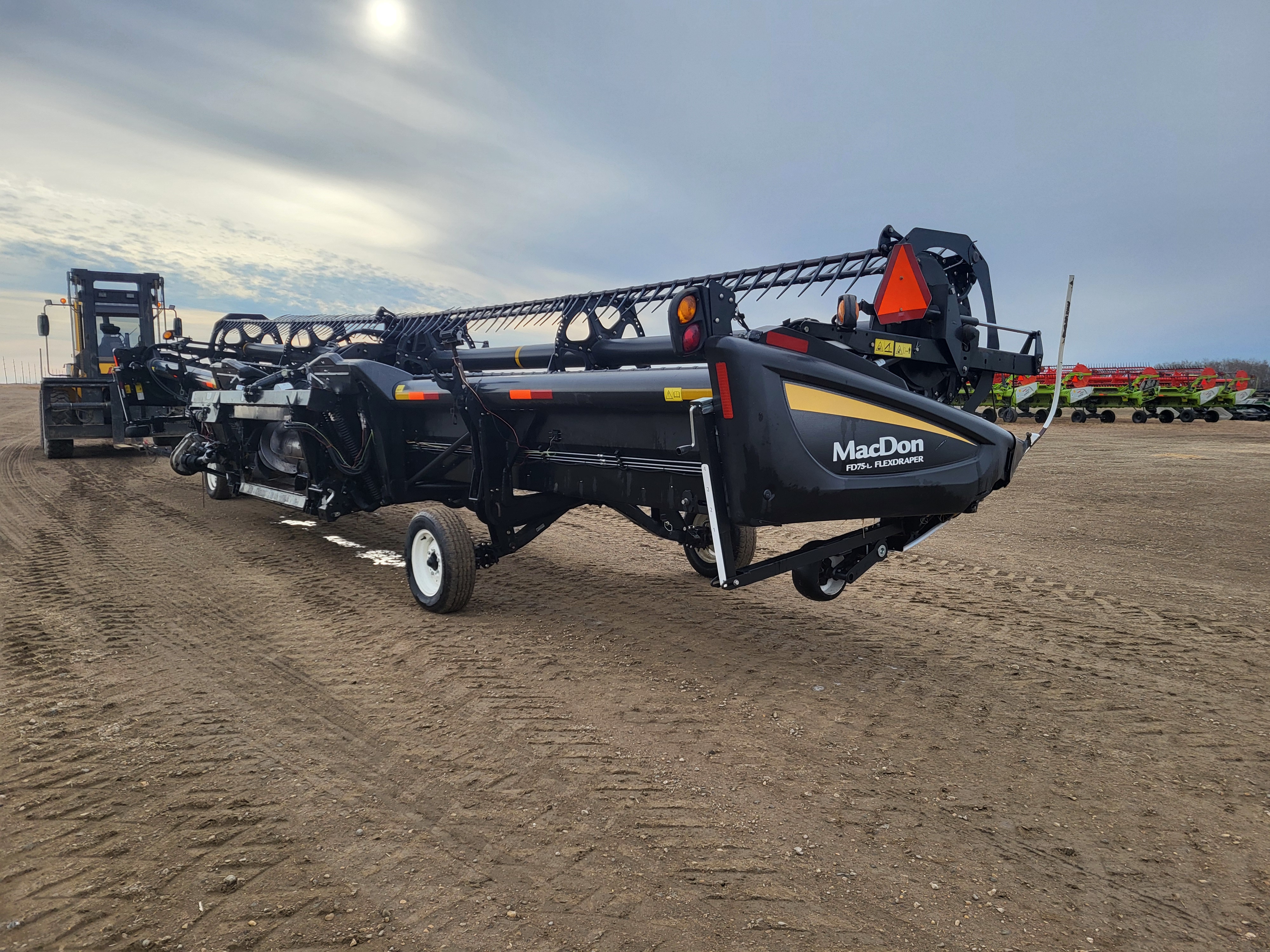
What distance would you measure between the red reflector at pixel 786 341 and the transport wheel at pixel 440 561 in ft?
8.30

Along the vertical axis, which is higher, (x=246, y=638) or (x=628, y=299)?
(x=628, y=299)

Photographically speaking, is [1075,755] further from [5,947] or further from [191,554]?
[191,554]

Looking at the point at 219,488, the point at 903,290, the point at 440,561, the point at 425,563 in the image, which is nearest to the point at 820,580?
the point at 903,290

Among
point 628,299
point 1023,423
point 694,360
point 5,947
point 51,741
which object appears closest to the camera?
point 5,947

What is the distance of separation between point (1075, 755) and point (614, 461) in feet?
8.72

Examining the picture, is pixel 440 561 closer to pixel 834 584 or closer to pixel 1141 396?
pixel 834 584

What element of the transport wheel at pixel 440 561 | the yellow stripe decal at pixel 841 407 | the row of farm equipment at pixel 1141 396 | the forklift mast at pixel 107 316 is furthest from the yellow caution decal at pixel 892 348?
the row of farm equipment at pixel 1141 396

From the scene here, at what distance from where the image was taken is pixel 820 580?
14.3 feet

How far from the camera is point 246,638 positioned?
4.52 metres

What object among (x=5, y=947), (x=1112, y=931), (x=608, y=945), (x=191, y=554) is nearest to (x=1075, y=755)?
(x=1112, y=931)

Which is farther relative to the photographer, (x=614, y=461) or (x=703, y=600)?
(x=703, y=600)

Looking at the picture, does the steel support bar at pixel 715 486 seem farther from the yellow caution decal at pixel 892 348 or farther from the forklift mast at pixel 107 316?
the forklift mast at pixel 107 316

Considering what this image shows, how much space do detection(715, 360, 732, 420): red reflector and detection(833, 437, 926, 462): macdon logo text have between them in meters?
0.50

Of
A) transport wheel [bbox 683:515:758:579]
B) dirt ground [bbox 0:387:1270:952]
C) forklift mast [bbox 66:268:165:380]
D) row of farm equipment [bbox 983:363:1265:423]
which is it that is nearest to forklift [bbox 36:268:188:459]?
forklift mast [bbox 66:268:165:380]
